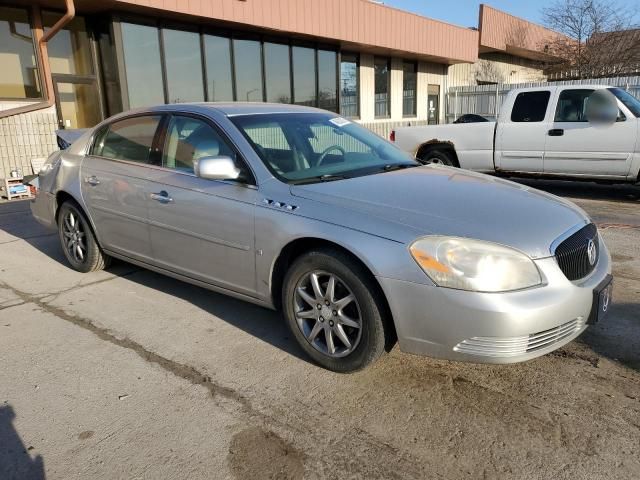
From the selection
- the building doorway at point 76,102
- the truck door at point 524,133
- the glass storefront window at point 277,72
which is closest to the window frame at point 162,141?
the truck door at point 524,133

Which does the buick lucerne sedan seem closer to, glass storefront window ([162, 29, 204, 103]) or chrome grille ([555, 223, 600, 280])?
chrome grille ([555, 223, 600, 280])

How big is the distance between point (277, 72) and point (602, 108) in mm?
8757

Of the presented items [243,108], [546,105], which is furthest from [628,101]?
[243,108]

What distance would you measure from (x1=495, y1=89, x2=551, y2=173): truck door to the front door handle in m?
6.75

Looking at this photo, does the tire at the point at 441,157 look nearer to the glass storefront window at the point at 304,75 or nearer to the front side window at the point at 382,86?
the glass storefront window at the point at 304,75

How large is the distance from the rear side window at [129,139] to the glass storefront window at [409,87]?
17057mm

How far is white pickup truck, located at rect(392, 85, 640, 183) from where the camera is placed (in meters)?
8.06

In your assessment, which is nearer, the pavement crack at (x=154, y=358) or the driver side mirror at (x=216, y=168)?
the pavement crack at (x=154, y=358)

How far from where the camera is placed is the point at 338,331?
9.82ft

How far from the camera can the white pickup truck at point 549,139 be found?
26.5 feet

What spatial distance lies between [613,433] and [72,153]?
4774 mm

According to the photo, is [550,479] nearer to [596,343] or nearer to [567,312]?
[567,312]

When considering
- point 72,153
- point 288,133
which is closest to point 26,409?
point 288,133

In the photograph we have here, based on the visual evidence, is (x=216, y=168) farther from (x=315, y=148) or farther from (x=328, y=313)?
(x=328, y=313)
